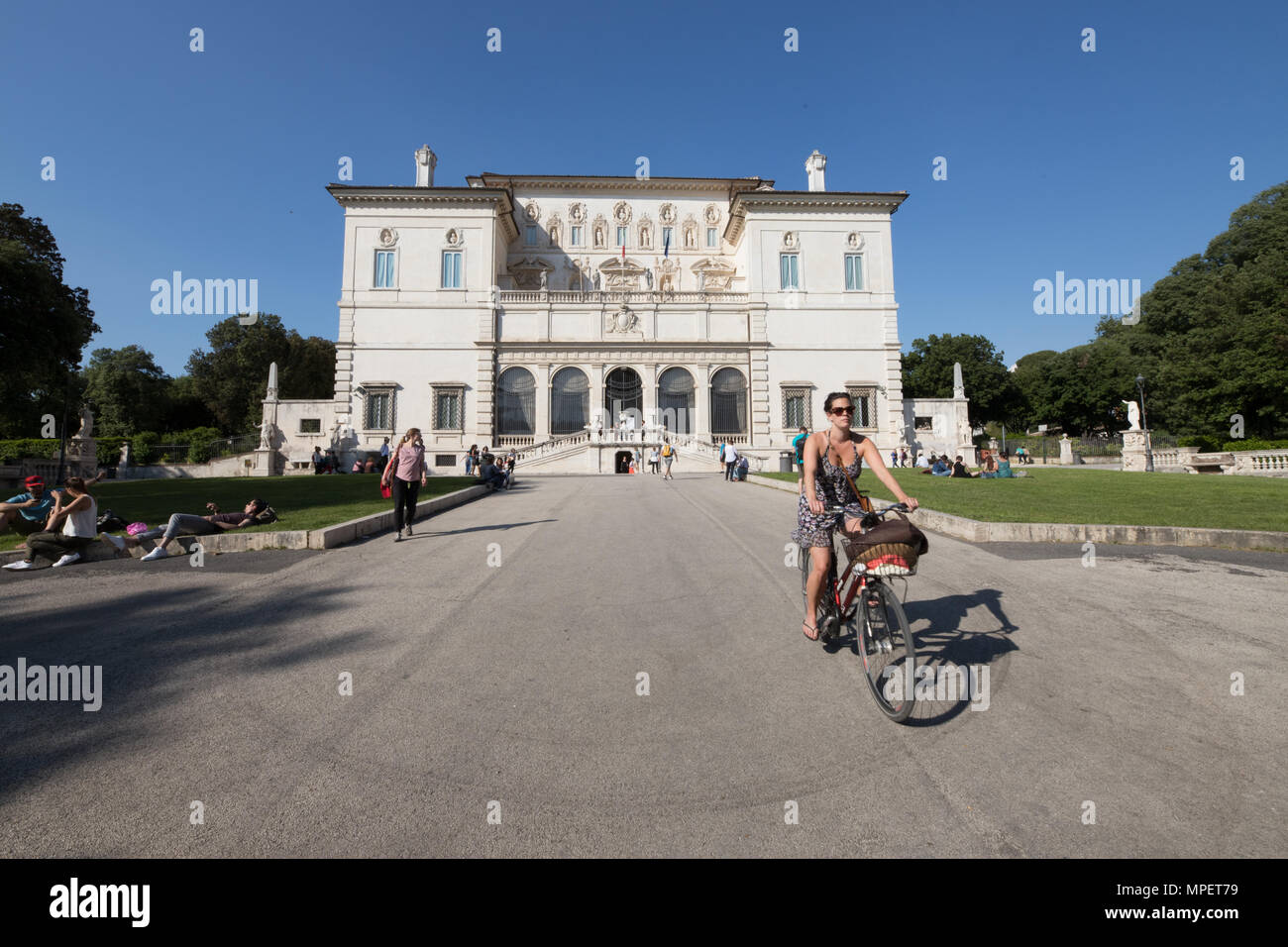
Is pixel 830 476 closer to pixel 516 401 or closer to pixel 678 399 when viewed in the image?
pixel 678 399

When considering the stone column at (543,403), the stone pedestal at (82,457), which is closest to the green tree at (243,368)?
the stone pedestal at (82,457)

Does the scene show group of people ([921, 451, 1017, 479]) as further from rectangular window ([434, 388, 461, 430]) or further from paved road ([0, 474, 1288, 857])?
rectangular window ([434, 388, 461, 430])

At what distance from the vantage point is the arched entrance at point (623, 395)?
38.0 metres

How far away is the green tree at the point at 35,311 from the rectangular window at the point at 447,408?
15724 mm

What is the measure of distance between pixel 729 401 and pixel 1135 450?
22656 mm

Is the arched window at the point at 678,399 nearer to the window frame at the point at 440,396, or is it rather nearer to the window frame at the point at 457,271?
the window frame at the point at 440,396

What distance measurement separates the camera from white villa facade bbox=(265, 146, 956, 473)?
3672 centimetres

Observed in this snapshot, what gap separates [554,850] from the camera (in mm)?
2240

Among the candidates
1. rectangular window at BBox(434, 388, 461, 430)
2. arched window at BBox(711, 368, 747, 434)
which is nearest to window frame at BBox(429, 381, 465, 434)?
rectangular window at BBox(434, 388, 461, 430)

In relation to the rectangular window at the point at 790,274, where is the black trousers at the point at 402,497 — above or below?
below

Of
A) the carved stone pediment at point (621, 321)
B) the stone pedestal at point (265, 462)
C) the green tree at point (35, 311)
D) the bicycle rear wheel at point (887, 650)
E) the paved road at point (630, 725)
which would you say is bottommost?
the paved road at point (630, 725)
